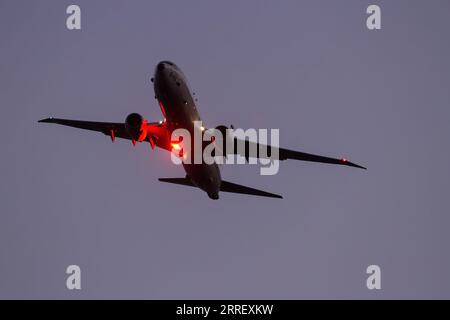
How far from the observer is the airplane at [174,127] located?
112 feet

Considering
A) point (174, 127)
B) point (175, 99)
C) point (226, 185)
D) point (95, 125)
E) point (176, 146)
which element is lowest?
point (226, 185)

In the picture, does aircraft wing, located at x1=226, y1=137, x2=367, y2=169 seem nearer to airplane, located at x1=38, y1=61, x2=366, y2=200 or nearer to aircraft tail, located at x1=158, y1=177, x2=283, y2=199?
airplane, located at x1=38, y1=61, x2=366, y2=200

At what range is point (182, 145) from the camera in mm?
35719

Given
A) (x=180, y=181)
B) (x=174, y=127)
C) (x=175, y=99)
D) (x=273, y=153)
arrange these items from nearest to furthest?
1. (x=175, y=99)
2. (x=174, y=127)
3. (x=273, y=153)
4. (x=180, y=181)

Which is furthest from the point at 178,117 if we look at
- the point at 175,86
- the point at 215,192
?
the point at 215,192

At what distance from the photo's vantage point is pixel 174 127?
3494cm

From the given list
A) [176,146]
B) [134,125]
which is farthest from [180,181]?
[134,125]

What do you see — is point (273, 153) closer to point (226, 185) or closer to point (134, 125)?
point (226, 185)

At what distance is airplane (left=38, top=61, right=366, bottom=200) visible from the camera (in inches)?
1340

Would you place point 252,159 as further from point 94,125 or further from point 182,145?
point 94,125

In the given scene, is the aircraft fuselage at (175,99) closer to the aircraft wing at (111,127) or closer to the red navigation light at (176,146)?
the red navigation light at (176,146)

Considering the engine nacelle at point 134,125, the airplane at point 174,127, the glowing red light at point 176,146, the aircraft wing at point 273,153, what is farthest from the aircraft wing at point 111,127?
the aircraft wing at point 273,153

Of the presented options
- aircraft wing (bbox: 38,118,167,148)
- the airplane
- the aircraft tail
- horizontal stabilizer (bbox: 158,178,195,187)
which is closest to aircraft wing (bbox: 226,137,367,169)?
the airplane

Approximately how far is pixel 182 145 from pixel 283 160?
7.26 metres
